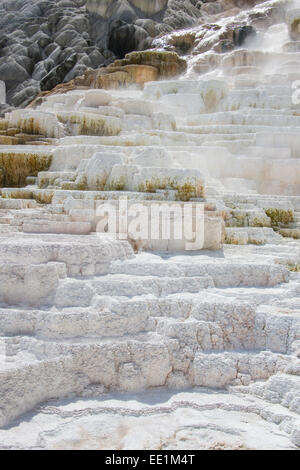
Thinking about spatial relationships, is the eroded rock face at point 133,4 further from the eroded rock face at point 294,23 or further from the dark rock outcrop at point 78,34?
the eroded rock face at point 294,23

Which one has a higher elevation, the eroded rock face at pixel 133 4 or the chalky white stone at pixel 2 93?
the eroded rock face at pixel 133 4

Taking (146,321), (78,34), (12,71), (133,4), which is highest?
(133,4)

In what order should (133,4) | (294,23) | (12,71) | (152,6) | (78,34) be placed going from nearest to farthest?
(294,23) < (12,71) < (78,34) < (152,6) < (133,4)

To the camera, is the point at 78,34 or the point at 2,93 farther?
the point at 78,34

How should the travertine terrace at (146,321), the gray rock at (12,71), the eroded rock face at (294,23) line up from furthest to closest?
1. the gray rock at (12,71)
2. the eroded rock face at (294,23)
3. the travertine terrace at (146,321)

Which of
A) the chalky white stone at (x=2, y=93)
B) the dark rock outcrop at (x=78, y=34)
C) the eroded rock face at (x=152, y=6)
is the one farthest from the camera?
the eroded rock face at (x=152, y=6)

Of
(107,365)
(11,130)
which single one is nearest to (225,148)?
(11,130)

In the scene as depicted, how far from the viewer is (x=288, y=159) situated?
948 centimetres

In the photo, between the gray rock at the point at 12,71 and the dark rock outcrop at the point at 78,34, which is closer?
the dark rock outcrop at the point at 78,34

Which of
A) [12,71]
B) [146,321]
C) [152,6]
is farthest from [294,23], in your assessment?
[146,321]

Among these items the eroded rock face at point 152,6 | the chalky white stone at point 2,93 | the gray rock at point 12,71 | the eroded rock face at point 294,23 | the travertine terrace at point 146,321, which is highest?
the eroded rock face at point 152,6

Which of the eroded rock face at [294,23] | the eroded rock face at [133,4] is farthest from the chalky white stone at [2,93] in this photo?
the eroded rock face at [294,23]

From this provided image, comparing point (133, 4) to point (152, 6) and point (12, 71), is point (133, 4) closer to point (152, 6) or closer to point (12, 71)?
point (152, 6)

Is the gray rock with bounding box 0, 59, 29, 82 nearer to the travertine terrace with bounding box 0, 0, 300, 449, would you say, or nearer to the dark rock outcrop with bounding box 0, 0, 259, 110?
the dark rock outcrop with bounding box 0, 0, 259, 110
